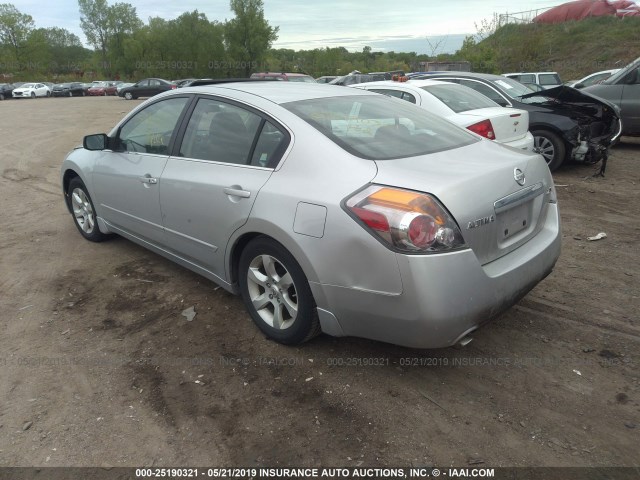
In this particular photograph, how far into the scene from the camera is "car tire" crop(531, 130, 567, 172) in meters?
7.75

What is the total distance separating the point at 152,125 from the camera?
161 inches

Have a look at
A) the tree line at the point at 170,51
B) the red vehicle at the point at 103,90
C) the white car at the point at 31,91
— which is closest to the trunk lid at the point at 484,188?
the tree line at the point at 170,51

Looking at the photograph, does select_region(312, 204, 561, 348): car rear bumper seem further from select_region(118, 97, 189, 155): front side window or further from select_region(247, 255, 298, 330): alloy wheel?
select_region(118, 97, 189, 155): front side window

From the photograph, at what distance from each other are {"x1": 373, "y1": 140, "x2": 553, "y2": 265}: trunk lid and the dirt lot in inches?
30.2

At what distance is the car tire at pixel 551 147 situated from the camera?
25.4 feet

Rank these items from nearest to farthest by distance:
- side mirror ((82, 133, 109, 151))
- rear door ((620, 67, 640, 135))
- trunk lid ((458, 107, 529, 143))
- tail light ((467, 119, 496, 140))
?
side mirror ((82, 133, 109, 151)) < tail light ((467, 119, 496, 140)) < trunk lid ((458, 107, 529, 143)) < rear door ((620, 67, 640, 135))

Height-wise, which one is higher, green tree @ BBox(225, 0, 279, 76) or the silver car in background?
green tree @ BBox(225, 0, 279, 76)

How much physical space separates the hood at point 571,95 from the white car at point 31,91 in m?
46.6

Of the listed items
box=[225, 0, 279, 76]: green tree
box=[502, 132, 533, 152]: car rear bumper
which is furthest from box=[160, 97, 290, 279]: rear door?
box=[225, 0, 279, 76]: green tree

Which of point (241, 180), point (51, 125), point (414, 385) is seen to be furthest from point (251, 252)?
point (51, 125)

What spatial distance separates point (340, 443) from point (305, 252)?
3.20ft

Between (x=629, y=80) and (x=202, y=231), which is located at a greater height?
(x=629, y=80)

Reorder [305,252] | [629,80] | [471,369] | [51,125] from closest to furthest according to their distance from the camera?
[305,252] → [471,369] → [629,80] → [51,125]

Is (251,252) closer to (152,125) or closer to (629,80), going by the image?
(152,125)
